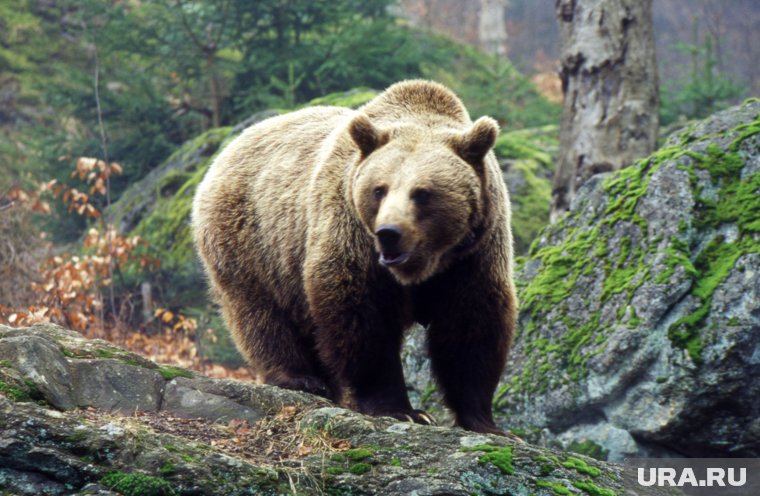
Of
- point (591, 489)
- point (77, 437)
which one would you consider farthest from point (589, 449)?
point (77, 437)

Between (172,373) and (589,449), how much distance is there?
2.71 metres

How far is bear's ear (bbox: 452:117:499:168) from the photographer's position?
191 inches

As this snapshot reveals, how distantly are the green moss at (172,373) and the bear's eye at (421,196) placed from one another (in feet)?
4.96

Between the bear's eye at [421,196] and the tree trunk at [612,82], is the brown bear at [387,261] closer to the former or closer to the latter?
the bear's eye at [421,196]

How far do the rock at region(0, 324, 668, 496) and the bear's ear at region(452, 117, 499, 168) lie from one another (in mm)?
1549

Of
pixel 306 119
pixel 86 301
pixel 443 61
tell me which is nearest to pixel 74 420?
pixel 306 119

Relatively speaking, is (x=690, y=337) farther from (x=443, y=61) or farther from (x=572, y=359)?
(x=443, y=61)

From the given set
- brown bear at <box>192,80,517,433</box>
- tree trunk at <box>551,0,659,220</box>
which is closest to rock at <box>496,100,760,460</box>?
brown bear at <box>192,80,517,433</box>

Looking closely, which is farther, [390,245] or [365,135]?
[365,135]

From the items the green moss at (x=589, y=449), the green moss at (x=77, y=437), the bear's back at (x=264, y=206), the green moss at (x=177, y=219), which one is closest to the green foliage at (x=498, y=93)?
the green moss at (x=177, y=219)

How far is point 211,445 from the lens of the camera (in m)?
3.76

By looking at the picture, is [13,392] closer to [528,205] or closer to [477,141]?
[477,141]

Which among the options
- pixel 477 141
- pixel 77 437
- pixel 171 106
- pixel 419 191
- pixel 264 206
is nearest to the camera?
pixel 77 437

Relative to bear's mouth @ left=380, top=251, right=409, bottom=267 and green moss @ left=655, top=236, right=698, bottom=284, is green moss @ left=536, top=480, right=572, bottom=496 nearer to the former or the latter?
bear's mouth @ left=380, top=251, right=409, bottom=267
